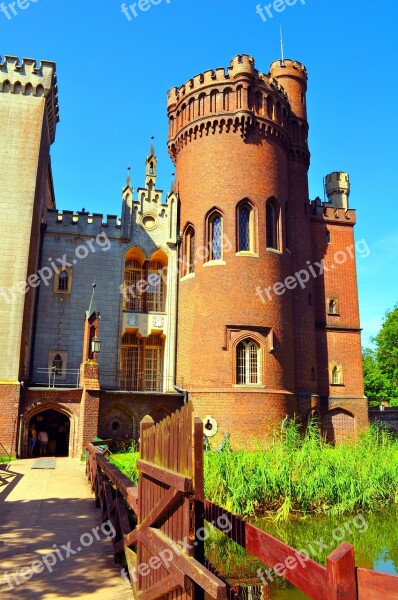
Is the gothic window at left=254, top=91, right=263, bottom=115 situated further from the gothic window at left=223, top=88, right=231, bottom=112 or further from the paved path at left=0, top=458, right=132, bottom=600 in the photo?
the paved path at left=0, top=458, right=132, bottom=600

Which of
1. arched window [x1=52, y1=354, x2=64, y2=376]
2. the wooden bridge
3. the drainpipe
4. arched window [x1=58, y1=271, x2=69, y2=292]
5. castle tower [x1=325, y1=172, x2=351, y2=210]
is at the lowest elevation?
the wooden bridge

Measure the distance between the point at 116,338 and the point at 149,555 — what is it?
20288 mm

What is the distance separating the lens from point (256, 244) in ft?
75.4

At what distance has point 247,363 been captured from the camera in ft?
71.9

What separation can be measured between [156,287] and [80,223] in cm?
514

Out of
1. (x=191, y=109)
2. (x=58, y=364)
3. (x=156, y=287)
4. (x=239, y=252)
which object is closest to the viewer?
(x=239, y=252)

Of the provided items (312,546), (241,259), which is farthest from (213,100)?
(312,546)

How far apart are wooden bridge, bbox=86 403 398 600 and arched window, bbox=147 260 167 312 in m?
20.4

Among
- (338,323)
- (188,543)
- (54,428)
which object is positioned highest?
(338,323)

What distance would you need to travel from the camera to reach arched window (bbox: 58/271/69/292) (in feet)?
80.6

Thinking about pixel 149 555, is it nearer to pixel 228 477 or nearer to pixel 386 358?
pixel 228 477

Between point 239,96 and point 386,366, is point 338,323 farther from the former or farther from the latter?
point 386,366

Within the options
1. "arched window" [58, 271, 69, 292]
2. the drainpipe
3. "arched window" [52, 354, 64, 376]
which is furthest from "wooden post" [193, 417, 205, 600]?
"arched window" [58, 271, 69, 292]

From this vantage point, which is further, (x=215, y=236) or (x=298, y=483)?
(x=215, y=236)
